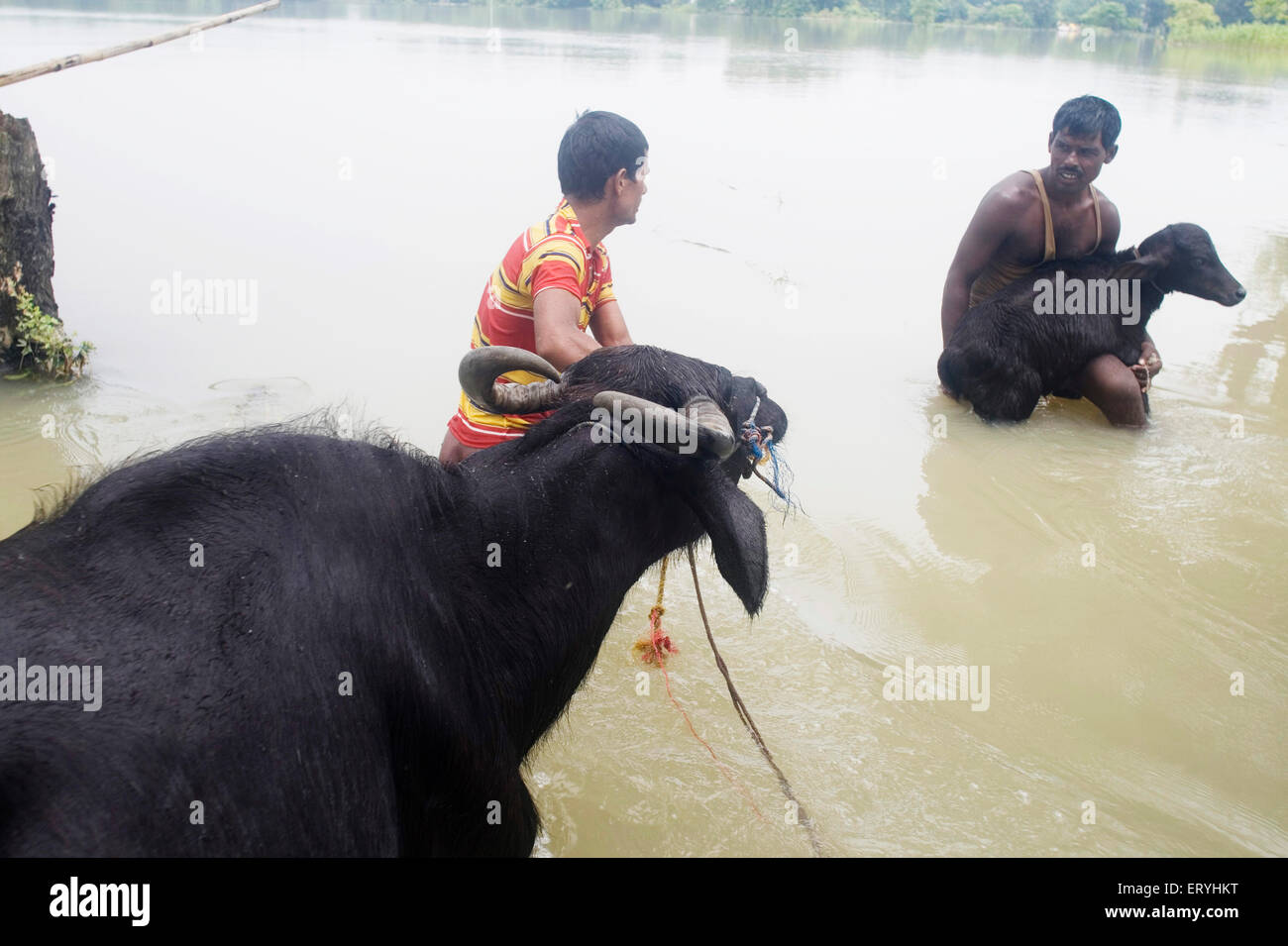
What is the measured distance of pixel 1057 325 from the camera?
7254 mm

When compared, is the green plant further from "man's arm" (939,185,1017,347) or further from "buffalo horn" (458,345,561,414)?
"buffalo horn" (458,345,561,414)

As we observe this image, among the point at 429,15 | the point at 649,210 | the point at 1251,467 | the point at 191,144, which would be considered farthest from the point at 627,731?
the point at 429,15

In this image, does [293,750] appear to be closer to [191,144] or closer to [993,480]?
[993,480]

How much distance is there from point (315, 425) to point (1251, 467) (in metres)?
5.98

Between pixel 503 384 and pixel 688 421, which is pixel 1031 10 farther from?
pixel 688 421

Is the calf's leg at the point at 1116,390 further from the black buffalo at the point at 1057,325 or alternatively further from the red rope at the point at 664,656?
the red rope at the point at 664,656

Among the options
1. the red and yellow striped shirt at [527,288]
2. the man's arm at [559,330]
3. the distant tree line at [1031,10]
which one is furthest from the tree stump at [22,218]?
the distant tree line at [1031,10]

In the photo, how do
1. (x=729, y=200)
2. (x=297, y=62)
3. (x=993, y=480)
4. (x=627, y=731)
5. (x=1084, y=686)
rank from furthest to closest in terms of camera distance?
(x=297, y=62) → (x=729, y=200) → (x=993, y=480) → (x=1084, y=686) → (x=627, y=731)

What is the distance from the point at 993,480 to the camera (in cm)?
652

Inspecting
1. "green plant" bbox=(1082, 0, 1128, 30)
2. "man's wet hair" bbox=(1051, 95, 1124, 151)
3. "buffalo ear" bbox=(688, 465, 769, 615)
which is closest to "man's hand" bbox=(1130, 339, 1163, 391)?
"man's wet hair" bbox=(1051, 95, 1124, 151)

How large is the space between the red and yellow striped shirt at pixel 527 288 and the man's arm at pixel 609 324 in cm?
5

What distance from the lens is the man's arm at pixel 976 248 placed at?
7207mm

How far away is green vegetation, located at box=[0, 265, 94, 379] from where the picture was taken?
22.5ft

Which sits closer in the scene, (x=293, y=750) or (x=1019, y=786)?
(x=293, y=750)
